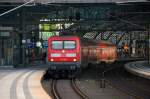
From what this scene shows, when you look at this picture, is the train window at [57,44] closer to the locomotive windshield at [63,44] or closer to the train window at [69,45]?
the locomotive windshield at [63,44]

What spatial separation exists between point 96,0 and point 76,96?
24350 mm

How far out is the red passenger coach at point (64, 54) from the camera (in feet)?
131

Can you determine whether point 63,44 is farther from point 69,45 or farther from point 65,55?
point 65,55

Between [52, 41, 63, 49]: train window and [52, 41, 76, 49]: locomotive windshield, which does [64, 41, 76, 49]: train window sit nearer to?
[52, 41, 76, 49]: locomotive windshield

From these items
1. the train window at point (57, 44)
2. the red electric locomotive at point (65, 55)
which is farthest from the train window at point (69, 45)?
the train window at point (57, 44)

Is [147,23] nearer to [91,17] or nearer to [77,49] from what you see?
[91,17]

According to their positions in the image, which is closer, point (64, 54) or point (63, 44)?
point (64, 54)

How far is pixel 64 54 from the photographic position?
4028 centimetres

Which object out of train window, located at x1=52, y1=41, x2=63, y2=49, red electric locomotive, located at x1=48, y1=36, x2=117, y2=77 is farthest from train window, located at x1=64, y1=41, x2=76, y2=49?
train window, located at x1=52, y1=41, x2=63, y2=49

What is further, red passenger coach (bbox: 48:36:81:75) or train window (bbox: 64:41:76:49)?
train window (bbox: 64:41:76:49)

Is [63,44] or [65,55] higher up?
[63,44]

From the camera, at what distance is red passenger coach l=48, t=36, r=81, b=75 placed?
131ft

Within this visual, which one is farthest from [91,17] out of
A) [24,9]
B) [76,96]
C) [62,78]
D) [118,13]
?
[76,96]

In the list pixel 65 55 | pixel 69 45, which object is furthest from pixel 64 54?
pixel 69 45
